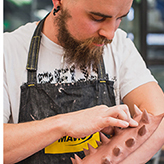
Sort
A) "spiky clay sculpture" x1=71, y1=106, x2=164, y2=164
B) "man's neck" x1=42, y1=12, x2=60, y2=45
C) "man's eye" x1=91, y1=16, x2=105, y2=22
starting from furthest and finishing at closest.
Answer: "man's neck" x1=42, y1=12, x2=60, y2=45
"man's eye" x1=91, y1=16, x2=105, y2=22
"spiky clay sculpture" x1=71, y1=106, x2=164, y2=164

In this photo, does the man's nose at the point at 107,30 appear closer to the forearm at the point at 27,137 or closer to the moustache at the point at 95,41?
the moustache at the point at 95,41

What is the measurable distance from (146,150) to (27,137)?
54 cm

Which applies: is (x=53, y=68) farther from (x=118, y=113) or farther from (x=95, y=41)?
(x=118, y=113)

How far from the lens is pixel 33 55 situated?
4.14ft

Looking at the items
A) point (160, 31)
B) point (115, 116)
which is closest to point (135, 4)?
point (160, 31)

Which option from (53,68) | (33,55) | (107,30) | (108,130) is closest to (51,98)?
(53,68)

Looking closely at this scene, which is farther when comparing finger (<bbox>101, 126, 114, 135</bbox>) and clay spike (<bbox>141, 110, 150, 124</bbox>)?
Result: finger (<bbox>101, 126, 114, 135</bbox>)

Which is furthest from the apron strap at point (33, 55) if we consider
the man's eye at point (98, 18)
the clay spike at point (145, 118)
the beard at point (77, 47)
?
the clay spike at point (145, 118)

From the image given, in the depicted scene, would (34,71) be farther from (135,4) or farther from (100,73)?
(135,4)

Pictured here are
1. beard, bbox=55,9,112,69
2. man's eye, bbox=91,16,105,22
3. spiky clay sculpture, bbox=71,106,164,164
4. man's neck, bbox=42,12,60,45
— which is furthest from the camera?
man's neck, bbox=42,12,60,45

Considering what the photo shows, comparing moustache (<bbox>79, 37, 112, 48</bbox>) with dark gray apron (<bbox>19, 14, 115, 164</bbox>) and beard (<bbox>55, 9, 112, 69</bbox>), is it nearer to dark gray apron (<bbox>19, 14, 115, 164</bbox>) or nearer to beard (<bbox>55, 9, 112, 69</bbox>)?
beard (<bbox>55, 9, 112, 69</bbox>)

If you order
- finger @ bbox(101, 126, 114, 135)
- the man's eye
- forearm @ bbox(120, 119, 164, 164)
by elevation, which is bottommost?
forearm @ bbox(120, 119, 164, 164)

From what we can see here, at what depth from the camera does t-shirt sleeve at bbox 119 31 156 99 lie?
4.07ft

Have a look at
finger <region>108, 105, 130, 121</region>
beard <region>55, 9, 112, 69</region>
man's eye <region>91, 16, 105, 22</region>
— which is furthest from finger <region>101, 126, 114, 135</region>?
man's eye <region>91, 16, 105, 22</region>
